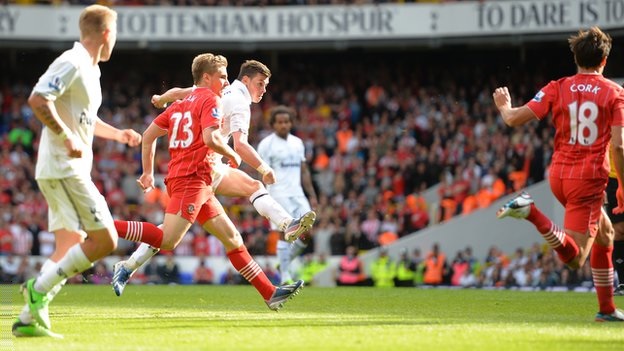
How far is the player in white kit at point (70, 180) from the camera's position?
25.5 feet

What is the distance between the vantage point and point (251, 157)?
33.6 ft

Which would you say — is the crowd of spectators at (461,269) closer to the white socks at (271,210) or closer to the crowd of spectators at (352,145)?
the crowd of spectators at (352,145)

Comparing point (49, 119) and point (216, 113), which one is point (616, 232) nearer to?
point (216, 113)

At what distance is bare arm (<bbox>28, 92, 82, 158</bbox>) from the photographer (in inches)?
297

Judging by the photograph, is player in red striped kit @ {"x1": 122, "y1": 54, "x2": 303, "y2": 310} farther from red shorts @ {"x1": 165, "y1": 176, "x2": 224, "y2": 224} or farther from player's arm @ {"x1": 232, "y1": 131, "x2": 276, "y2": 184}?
player's arm @ {"x1": 232, "y1": 131, "x2": 276, "y2": 184}

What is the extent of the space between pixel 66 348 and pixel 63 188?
1234 millimetres

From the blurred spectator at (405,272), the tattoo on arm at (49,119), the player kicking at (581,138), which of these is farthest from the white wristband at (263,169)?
the blurred spectator at (405,272)

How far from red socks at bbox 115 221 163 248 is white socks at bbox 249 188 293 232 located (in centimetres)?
119

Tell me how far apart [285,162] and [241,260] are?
222 inches

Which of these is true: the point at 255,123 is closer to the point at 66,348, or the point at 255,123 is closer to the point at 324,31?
the point at 324,31

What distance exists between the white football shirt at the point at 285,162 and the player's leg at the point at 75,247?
7.66m

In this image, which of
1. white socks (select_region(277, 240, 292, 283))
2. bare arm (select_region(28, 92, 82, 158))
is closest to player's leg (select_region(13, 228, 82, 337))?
bare arm (select_region(28, 92, 82, 158))

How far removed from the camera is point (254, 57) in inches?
1268

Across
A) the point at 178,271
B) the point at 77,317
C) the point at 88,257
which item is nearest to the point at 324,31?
the point at 178,271
